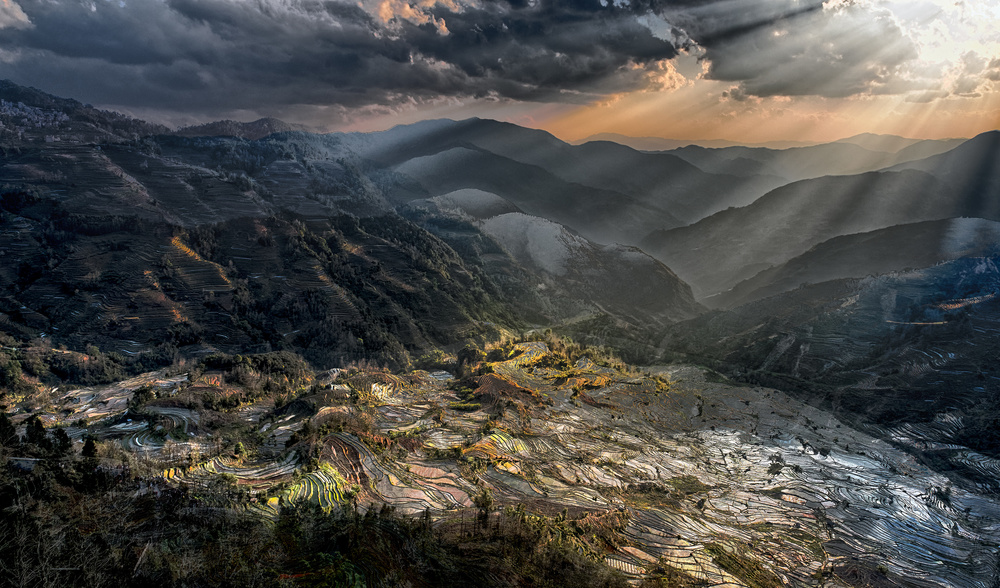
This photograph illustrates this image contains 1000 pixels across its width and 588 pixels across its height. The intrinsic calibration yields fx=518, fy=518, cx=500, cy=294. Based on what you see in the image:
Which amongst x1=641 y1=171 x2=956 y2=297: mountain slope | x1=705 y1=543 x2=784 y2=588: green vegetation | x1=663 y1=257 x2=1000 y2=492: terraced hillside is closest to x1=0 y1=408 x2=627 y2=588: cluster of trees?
x1=705 y1=543 x2=784 y2=588: green vegetation

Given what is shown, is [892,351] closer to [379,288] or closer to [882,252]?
[379,288]

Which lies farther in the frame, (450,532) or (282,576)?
(450,532)

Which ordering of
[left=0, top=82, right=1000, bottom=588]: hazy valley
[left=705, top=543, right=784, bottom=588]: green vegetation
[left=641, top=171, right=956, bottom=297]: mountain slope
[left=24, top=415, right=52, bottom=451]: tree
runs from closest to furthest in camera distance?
[left=0, top=82, right=1000, bottom=588]: hazy valley → [left=24, top=415, right=52, bottom=451]: tree → [left=705, top=543, right=784, bottom=588]: green vegetation → [left=641, top=171, right=956, bottom=297]: mountain slope

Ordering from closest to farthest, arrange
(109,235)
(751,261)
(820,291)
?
(109,235)
(820,291)
(751,261)

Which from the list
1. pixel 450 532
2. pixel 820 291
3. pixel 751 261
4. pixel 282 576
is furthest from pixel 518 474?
pixel 751 261

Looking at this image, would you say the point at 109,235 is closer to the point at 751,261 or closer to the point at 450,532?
the point at 450,532

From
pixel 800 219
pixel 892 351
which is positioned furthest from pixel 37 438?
pixel 800 219

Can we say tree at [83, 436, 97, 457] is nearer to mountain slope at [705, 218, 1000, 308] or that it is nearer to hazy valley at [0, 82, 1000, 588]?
hazy valley at [0, 82, 1000, 588]

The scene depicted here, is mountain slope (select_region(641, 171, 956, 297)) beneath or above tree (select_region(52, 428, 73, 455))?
above

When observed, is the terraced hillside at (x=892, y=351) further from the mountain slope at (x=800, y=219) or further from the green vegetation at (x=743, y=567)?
the mountain slope at (x=800, y=219)
